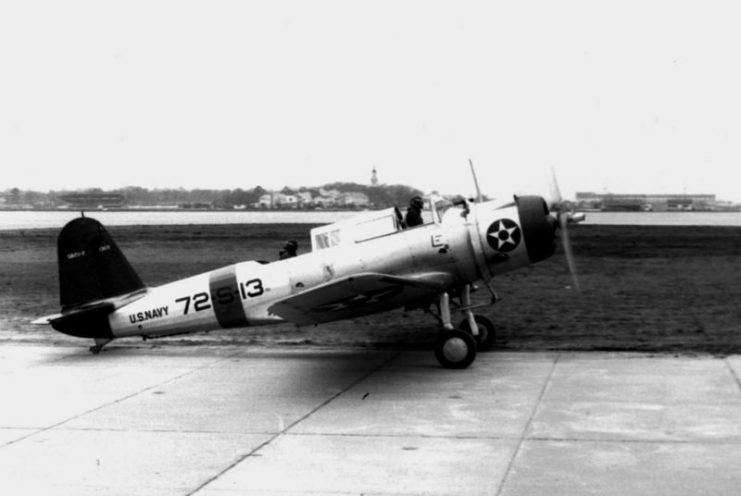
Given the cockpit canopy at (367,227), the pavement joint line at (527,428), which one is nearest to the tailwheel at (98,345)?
the cockpit canopy at (367,227)

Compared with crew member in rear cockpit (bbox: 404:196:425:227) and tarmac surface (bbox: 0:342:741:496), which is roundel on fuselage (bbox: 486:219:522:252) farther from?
tarmac surface (bbox: 0:342:741:496)

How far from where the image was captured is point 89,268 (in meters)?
12.9

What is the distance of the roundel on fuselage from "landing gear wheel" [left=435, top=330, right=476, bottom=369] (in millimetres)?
1161

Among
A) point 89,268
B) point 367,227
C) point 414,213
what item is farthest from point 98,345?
point 414,213

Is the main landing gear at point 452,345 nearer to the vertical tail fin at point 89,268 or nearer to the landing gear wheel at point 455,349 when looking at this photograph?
the landing gear wheel at point 455,349

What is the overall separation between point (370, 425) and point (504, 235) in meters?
3.68

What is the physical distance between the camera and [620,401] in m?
9.35

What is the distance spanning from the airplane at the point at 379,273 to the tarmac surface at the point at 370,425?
53 centimetres

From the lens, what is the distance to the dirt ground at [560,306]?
13.5m

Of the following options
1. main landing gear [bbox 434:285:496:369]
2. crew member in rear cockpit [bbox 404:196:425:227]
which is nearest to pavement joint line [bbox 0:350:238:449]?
main landing gear [bbox 434:285:496:369]

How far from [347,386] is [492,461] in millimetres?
3441

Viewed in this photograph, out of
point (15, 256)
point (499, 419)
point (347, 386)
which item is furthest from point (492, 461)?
point (15, 256)

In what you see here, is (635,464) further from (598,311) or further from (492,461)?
(598,311)

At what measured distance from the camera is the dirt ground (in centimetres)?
1349
